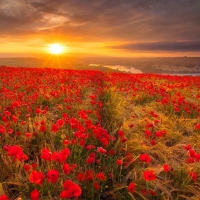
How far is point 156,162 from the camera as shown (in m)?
3.57

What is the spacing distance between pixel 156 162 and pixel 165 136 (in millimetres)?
1191

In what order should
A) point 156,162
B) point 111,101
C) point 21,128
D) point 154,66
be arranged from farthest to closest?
point 154,66 < point 111,101 < point 21,128 < point 156,162

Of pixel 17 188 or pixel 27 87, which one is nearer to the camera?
pixel 17 188

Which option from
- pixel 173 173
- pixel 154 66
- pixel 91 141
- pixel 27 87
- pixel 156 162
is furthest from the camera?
pixel 154 66

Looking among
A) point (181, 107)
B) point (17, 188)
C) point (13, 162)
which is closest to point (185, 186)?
point (17, 188)

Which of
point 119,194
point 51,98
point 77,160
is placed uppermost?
point 51,98

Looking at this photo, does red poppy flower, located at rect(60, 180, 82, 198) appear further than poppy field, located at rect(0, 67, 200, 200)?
No

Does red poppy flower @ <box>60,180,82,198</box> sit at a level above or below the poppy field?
above

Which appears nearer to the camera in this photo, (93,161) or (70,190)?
(70,190)

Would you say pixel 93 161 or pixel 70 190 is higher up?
pixel 70 190

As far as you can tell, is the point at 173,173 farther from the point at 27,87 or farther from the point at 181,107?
the point at 27,87

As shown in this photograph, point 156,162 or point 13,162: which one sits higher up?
point 13,162

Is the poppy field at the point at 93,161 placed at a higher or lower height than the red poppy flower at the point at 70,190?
lower

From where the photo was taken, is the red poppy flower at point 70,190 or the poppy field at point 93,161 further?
the poppy field at point 93,161
